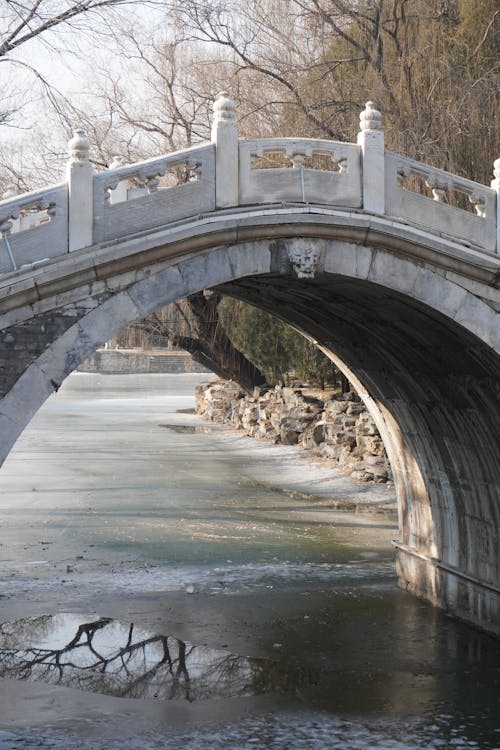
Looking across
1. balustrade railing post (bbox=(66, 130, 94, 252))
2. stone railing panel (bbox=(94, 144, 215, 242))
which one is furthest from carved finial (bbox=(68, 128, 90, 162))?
stone railing panel (bbox=(94, 144, 215, 242))

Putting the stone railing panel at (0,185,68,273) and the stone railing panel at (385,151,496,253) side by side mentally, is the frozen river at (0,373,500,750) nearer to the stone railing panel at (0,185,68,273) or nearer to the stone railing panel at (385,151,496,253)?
the stone railing panel at (0,185,68,273)

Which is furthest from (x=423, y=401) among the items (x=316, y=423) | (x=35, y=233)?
(x=316, y=423)

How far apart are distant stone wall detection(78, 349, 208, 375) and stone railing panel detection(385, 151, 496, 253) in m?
61.8

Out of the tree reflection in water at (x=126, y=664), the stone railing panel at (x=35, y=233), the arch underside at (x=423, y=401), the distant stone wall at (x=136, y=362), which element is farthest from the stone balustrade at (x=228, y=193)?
the distant stone wall at (x=136, y=362)

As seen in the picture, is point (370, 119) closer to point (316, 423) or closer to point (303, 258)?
point (303, 258)

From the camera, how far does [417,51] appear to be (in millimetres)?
18016

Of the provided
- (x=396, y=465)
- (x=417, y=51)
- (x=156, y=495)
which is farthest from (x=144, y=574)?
(x=417, y=51)

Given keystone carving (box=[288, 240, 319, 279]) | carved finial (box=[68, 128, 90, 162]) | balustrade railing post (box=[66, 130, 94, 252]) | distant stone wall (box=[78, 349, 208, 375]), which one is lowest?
keystone carving (box=[288, 240, 319, 279])

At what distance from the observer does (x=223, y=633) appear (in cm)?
1192

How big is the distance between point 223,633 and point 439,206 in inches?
193

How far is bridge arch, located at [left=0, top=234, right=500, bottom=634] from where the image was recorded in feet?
31.3

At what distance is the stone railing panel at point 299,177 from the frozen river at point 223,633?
4.46 meters

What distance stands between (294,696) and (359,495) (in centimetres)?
1147

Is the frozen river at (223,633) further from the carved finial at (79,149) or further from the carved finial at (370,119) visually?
the carved finial at (370,119)
